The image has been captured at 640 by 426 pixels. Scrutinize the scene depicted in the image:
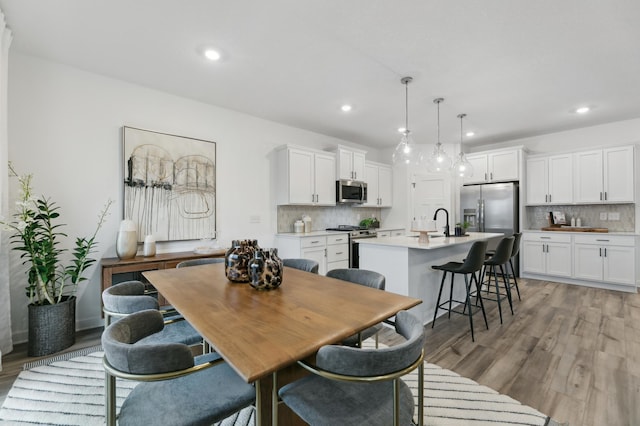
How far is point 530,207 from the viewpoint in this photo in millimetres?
5602

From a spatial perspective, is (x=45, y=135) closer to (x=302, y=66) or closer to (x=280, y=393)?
(x=302, y=66)

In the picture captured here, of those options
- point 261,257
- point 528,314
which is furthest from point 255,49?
point 528,314

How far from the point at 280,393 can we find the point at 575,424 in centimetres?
178

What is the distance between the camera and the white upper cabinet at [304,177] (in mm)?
4484

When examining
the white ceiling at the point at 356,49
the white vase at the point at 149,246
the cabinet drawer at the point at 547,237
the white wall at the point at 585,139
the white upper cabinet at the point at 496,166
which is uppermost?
the white ceiling at the point at 356,49

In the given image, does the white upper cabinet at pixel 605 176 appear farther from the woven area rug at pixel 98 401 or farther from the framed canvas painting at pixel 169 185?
the framed canvas painting at pixel 169 185

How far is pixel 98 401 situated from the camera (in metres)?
1.84

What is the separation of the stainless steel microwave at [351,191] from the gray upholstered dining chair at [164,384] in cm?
415

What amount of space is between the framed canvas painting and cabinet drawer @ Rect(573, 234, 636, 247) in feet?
18.7

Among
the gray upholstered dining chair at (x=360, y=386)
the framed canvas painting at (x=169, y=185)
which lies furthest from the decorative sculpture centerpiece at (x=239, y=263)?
the framed canvas painting at (x=169, y=185)

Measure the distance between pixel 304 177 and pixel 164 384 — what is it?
147 inches

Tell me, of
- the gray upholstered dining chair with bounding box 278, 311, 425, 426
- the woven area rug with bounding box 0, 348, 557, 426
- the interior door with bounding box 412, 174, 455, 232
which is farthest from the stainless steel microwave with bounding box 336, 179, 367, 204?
the gray upholstered dining chair with bounding box 278, 311, 425, 426

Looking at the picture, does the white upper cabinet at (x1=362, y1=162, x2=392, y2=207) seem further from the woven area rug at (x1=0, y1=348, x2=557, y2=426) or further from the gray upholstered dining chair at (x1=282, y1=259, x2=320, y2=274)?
the woven area rug at (x1=0, y1=348, x2=557, y2=426)

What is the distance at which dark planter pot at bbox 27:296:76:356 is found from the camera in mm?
2410
